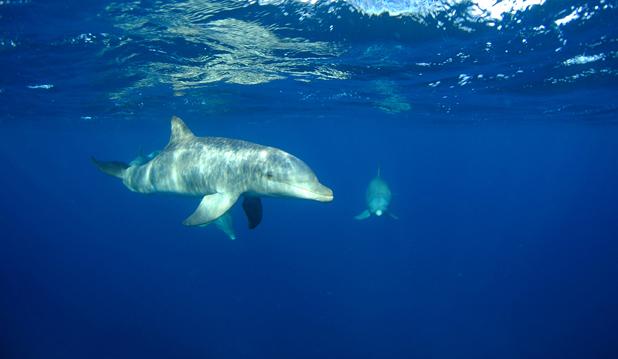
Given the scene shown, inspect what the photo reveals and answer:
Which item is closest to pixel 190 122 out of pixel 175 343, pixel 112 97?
pixel 112 97

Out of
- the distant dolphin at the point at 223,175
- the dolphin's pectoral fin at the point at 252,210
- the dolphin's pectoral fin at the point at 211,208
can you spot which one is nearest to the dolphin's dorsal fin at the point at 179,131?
the distant dolphin at the point at 223,175

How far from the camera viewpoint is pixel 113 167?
9.79m

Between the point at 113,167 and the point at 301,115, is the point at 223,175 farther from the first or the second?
the point at 301,115

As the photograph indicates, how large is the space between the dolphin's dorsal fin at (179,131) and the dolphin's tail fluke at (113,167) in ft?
5.61

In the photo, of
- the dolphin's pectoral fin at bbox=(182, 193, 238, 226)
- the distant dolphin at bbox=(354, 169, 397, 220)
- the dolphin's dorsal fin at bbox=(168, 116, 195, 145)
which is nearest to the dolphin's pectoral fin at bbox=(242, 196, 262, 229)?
the dolphin's pectoral fin at bbox=(182, 193, 238, 226)

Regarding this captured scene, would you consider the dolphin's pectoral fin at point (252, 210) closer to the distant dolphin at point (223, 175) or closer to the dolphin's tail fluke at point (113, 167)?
the distant dolphin at point (223, 175)

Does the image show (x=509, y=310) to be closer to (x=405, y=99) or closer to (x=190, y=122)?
(x=405, y=99)

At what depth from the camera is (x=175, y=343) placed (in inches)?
851

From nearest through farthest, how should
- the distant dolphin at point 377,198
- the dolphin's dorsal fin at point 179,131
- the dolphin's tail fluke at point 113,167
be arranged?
the dolphin's dorsal fin at point 179,131, the dolphin's tail fluke at point 113,167, the distant dolphin at point 377,198

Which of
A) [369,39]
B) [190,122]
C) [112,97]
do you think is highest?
[369,39]

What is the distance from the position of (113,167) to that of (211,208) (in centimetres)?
437

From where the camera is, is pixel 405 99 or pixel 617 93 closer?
pixel 617 93

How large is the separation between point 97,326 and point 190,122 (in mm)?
18676

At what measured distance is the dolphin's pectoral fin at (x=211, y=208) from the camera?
6437 mm
